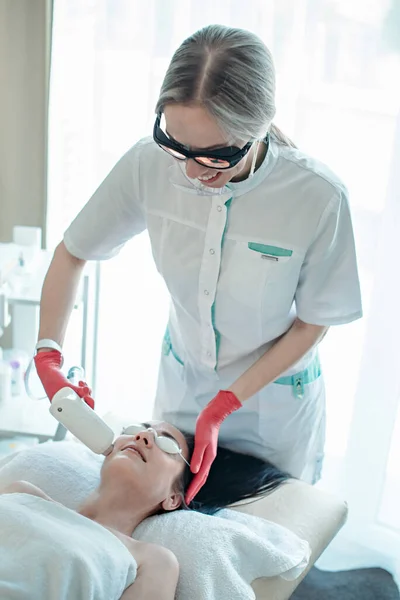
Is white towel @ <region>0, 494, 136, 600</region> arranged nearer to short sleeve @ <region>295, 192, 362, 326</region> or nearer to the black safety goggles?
short sleeve @ <region>295, 192, 362, 326</region>

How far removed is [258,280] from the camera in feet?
4.82

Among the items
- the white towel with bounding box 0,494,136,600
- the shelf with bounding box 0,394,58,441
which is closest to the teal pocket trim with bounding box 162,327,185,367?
the white towel with bounding box 0,494,136,600

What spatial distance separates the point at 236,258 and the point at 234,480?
62cm

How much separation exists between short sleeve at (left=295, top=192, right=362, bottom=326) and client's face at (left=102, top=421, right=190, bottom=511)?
48 centimetres

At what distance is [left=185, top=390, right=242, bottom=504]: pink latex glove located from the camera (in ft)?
5.14

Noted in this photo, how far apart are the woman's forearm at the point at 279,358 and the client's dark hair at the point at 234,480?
26 centimetres

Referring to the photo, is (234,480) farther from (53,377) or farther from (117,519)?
(53,377)

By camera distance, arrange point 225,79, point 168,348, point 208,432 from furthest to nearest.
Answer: point 168,348
point 208,432
point 225,79

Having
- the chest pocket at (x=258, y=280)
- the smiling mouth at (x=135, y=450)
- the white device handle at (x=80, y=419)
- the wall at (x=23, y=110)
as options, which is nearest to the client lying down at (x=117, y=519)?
the smiling mouth at (x=135, y=450)

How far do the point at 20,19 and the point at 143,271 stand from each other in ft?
3.29

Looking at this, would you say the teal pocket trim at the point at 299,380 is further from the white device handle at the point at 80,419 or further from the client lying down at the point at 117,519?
the white device handle at the point at 80,419

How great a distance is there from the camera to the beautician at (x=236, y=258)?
1.25 metres

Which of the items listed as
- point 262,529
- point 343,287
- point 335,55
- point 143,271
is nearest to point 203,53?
point 343,287

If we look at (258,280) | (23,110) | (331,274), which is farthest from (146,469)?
(23,110)
